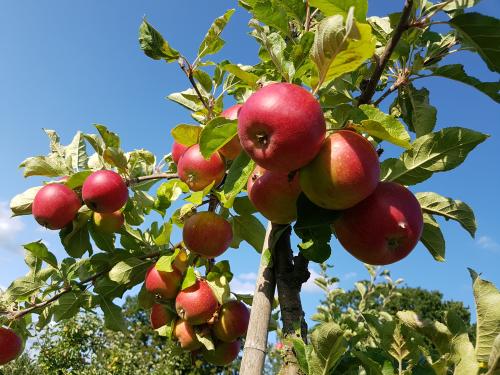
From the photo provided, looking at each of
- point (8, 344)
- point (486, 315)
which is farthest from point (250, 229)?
point (8, 344)

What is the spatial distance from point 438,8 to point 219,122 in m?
0.65

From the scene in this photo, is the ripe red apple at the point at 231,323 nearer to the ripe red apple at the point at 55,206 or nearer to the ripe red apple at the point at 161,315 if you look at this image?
the ripe red apple at the point at 161,315

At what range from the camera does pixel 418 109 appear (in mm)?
1366

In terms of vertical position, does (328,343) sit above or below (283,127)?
below

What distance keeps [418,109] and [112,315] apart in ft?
5.64

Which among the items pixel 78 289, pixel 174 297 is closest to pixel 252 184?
pixel 174 297

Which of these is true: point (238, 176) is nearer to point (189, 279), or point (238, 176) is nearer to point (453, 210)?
point (453, 210)

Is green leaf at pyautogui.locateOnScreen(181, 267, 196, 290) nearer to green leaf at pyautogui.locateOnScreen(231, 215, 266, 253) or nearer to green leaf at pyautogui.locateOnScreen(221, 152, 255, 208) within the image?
green leaf at pyautogui.locateOnScreen(231, 215, 266, 253)

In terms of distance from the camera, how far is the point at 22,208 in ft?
Answer: 7.13

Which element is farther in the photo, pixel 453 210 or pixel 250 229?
pixel 250 229

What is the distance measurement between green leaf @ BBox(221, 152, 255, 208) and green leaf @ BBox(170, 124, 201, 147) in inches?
20.2

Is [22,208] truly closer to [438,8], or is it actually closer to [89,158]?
[89,158]

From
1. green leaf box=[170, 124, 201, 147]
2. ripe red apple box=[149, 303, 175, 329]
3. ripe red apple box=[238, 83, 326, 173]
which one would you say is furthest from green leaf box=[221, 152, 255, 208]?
ripe red apple box=[149, 303, 175, 329]

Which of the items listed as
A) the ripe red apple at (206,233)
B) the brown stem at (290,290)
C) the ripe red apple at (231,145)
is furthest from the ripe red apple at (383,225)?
the ripe red apple at (206,233)
